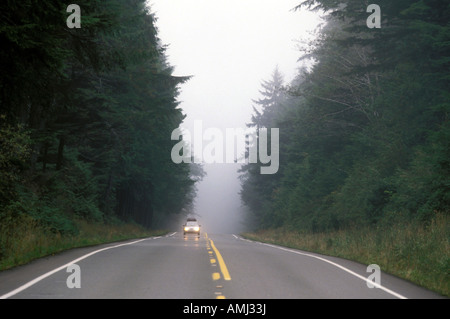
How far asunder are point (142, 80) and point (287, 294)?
23.6 metres

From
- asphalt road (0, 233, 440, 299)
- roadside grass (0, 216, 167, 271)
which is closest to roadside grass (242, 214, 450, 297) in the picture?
asphalt road (0, 233, 440, 299)

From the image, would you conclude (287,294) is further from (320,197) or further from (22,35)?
(320,197)

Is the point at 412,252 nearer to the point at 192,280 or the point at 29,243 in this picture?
the point at 192,280

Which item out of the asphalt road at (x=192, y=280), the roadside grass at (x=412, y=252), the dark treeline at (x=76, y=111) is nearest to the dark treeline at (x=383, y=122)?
the roadside grass at (x=412, y=252)

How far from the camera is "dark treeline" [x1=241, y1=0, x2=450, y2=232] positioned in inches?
899

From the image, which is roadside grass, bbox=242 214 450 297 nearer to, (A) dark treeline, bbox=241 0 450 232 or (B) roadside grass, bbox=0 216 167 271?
(A) dark treeline, bbox=241 0 450 232

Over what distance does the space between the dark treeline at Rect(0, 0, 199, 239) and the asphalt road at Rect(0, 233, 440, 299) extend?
14.2 feet

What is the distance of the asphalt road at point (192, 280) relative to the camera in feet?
32.6

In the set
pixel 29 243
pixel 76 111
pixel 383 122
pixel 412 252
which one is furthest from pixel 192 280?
pixel 383 122

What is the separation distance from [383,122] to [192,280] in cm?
2229

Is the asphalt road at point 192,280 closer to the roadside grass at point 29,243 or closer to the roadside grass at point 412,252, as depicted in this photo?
the roadside grass at point 29,243

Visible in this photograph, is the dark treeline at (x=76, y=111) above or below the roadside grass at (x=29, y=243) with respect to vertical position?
above

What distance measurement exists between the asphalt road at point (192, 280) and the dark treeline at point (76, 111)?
4.32m
